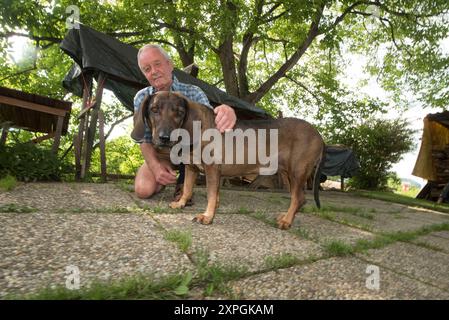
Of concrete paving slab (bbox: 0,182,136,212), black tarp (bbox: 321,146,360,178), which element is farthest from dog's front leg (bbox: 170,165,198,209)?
black tarp (bbox: 321,146,360,178)

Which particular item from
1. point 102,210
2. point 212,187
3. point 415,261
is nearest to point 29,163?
point 102,210

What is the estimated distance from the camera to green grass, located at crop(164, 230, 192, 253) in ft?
6.59

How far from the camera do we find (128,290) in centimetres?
137

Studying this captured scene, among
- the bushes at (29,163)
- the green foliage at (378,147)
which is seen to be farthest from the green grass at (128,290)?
the green foliage at (378,147)

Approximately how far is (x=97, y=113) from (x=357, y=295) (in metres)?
5.92

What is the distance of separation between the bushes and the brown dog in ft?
8.67

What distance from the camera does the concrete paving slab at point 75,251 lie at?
1.46 m

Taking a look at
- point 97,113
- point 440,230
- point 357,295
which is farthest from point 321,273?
point 97,113

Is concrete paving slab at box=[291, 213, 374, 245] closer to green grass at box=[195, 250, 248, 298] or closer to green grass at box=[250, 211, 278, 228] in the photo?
green grass at box=[250, 211, 278, 228]

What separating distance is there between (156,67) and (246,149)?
1.66 meters

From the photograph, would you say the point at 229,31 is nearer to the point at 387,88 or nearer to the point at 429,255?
the point at 429,255

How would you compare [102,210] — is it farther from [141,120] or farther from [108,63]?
[108,63]

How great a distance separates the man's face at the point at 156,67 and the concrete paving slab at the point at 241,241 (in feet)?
6.16

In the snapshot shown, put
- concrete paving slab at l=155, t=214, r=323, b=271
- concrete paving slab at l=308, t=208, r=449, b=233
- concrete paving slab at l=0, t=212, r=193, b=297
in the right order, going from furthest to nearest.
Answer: concrete paving slab at l=308, t=208, r=449, b=233, concrete paving slab at l=155, t=214, r=323, b=271, concrete paving slab at l=0, t=212, r=193, b=297
